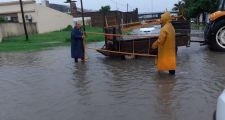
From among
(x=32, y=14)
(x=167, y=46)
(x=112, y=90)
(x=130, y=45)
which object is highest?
(x=167, y=46)

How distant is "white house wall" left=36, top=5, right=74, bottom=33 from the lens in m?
54.0

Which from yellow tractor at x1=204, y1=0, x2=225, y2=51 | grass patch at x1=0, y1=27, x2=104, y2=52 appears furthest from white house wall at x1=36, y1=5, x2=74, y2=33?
yellow tractor at x1=204, y1=0, x2=225, y2=51

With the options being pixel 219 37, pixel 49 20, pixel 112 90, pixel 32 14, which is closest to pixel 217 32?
pixel 219 37

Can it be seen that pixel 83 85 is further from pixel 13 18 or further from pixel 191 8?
pixel 13 18

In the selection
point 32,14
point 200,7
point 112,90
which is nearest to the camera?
point 112,90

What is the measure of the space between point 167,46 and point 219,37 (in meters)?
5.74

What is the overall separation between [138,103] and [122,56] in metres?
7.54

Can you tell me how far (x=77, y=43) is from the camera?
1552cm

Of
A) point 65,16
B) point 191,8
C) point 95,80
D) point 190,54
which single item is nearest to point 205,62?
point 190,54

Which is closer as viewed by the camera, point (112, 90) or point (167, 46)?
point (112, 90)

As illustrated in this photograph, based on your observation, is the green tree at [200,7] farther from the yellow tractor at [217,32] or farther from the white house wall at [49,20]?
the yellow tractor at [217,32]

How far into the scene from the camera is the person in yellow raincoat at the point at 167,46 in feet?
36.4

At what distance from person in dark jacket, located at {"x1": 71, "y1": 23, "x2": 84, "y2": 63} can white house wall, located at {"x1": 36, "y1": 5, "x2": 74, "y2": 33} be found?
3749 centimetres

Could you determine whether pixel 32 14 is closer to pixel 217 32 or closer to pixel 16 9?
pixel 16 9
